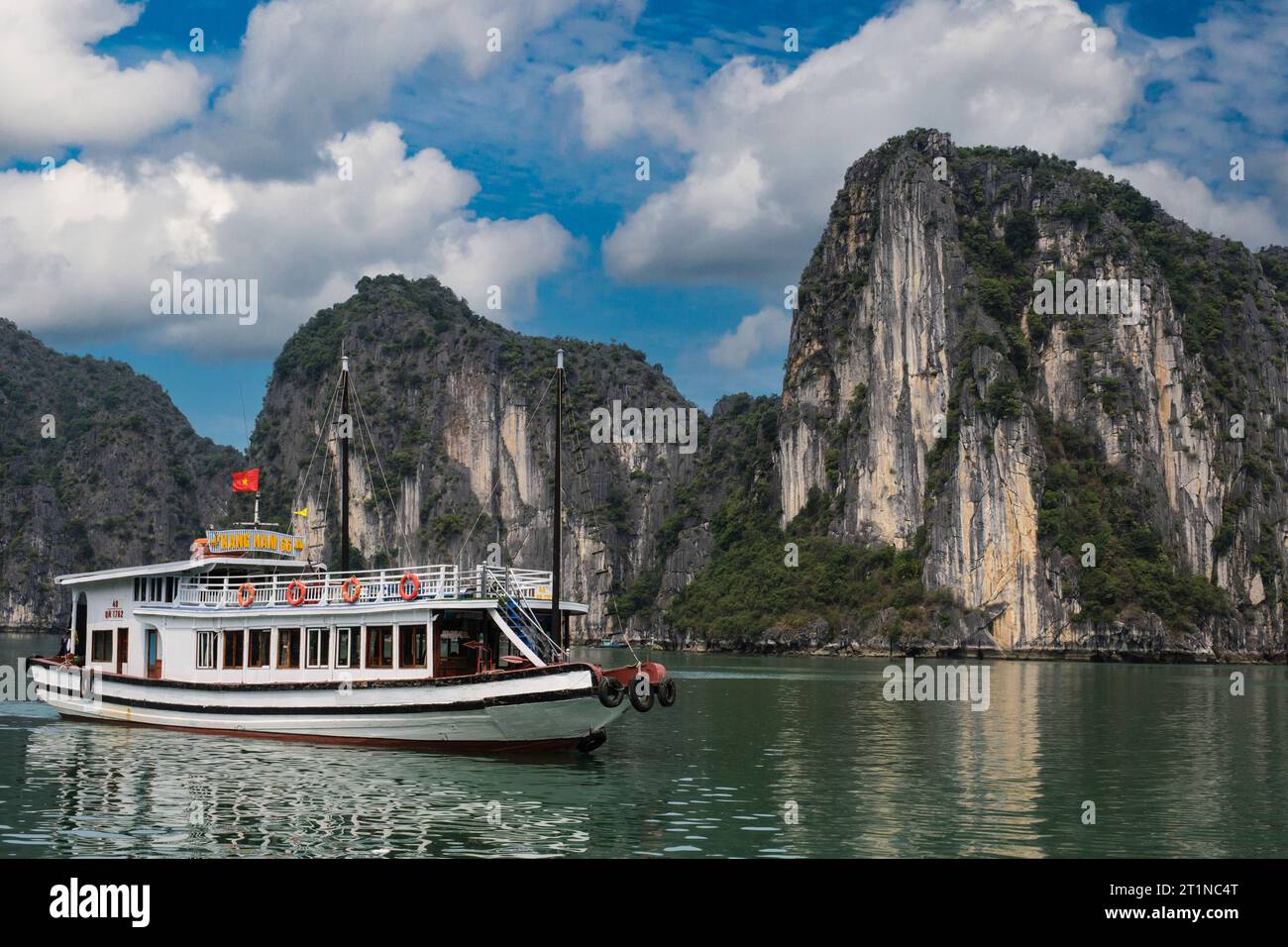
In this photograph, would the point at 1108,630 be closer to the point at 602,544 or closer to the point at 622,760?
the point at 602,544

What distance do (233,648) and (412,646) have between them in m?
5.68

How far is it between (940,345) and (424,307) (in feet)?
283

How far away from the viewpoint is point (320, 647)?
29.9 meters

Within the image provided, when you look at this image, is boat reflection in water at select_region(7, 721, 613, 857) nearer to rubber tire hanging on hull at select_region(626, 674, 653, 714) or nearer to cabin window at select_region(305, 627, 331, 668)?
rubber tire hanging on hull at select_region(626, 674, 653, 714)

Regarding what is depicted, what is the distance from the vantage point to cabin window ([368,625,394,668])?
28844mm

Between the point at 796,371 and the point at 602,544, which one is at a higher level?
the point at 796,371

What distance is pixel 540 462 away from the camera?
173875 millimetres

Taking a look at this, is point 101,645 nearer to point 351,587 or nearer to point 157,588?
point 157,588

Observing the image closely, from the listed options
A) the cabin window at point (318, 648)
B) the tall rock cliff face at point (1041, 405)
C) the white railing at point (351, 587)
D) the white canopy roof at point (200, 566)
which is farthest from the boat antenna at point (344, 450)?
the tall rock cliff face at point (1041, 405)

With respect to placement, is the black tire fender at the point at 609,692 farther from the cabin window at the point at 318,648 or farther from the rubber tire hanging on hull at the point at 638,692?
the cabin window at the point at 318,648

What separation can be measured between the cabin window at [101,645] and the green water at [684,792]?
2069 mm

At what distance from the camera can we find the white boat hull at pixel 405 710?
1032 inches
